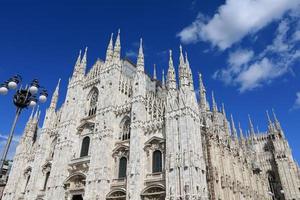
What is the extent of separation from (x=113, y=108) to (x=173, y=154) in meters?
11.1

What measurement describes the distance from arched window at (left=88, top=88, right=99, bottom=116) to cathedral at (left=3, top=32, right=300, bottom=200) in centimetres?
15

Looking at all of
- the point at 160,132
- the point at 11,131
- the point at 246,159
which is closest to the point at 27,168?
the point at 160,132

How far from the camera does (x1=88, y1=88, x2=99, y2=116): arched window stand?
34.2 m

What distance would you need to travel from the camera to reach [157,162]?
24672 mm

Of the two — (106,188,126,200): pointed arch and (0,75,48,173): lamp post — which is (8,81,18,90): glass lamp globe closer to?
(0,75,48,173): lamp post

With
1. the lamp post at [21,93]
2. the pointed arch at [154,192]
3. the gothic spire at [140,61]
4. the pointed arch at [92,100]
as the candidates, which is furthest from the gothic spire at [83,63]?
the lamp post at [21,93]

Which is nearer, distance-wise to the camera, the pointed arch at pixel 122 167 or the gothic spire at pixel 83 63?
the pointed arch at pixel 122 167

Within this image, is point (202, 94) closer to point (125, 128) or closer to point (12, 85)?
point (125, 128)

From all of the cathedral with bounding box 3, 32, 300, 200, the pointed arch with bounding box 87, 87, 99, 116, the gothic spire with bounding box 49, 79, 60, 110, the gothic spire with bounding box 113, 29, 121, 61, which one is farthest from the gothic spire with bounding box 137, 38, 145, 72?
the gothic spire with bounding box 49, 79, 60, 110

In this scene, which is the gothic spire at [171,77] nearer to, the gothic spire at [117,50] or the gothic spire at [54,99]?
A: the gothic spire at [117,50]

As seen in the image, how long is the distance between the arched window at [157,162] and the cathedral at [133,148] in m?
0.10

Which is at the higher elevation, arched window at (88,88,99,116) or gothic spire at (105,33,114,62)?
gothic spire at (105,33,114,62)

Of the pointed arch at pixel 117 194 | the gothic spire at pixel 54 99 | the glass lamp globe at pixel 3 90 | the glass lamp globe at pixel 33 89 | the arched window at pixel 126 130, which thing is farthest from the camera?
the gothic spire at pixel 54 99

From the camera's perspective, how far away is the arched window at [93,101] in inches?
1347
